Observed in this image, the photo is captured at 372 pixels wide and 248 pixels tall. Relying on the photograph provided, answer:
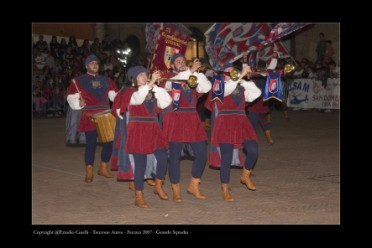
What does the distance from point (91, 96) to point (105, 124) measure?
566 millimetres

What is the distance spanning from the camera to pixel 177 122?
789 centimetres

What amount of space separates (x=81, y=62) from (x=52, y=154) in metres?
11.2

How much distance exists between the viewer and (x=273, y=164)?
10625 millimetres

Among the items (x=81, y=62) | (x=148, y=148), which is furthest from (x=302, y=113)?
(x=148, y=148)

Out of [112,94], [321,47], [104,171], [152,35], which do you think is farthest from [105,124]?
[321,47]

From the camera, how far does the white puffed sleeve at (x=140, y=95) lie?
7281 mm

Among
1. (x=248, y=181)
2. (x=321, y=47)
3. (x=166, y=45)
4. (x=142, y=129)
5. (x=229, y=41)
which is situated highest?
(x=321, y=47)

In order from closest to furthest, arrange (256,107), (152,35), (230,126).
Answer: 1. (230,126)
2. (152,35)
3. (256,107)

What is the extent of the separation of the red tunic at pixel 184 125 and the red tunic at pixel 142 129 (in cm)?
30

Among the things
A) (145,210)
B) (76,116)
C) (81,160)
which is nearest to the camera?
(145,210)

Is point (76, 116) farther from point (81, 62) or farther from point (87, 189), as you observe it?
point (81, 62)

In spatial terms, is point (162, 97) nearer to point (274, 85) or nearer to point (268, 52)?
point (274, 85)
